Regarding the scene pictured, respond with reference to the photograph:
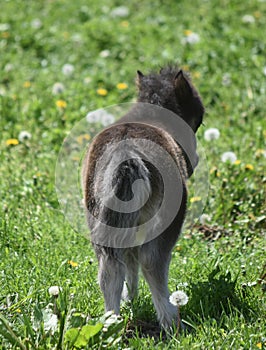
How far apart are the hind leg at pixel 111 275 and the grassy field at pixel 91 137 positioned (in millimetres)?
147

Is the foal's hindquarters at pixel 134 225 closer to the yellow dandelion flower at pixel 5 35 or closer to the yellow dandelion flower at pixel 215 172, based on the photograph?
the yellow dandelion flower at pixel 215 172

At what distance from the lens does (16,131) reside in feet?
23.2

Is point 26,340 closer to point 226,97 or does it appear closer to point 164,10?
point 226,97

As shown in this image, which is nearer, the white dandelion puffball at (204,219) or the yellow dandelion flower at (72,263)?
the yellow dandelion flower at (72,263)

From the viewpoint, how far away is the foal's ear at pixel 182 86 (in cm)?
506

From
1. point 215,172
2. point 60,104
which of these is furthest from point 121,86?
point 215,172

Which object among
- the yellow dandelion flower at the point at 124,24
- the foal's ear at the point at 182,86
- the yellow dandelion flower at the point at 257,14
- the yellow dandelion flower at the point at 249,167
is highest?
the foal's ear at the point at 182,86

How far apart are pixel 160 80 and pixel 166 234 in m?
1.41

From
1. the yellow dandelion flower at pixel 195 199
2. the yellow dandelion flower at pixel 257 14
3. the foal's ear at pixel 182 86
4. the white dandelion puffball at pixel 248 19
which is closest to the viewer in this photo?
the foal's ear at pixel 182 86

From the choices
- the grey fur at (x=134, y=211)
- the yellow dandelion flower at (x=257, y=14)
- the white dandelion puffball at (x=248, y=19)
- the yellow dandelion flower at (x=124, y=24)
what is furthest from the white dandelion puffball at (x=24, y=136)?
the yellow dandelion flower at (x=257, y=14)

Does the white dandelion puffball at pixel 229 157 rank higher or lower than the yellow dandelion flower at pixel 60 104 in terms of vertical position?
higher

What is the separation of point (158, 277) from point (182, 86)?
159 cm

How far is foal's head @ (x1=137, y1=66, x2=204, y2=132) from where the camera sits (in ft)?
16.7

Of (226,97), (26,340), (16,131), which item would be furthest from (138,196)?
(226,97)
